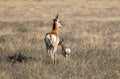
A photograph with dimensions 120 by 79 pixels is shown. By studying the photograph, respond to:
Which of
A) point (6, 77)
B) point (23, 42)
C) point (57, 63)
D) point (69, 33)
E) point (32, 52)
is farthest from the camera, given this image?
point (69, 33)

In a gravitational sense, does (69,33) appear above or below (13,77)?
below

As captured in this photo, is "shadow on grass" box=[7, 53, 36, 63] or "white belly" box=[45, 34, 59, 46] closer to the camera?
"white belly" box=[45, 34, 59, 46]

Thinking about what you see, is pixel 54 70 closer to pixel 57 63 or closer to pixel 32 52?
pixel 57 63

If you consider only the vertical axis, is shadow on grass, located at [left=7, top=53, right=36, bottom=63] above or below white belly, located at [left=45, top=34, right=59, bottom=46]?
below

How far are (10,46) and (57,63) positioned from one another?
303 cm

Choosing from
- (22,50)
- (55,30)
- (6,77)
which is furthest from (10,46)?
(6,77)

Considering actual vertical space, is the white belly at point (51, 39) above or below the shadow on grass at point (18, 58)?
above

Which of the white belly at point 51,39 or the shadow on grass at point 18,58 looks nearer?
the white belly at point 51,39

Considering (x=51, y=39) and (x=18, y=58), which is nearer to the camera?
(x=51, y=39)

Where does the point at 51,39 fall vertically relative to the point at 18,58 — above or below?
above

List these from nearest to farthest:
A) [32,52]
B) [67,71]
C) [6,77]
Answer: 1. [6,77]
2. [67,71]
3. [32,52]

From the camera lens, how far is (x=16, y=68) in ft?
35.3

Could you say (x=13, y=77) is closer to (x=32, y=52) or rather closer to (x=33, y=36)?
(x=32, y=52)

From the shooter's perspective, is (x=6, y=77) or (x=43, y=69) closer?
(x=6, y=77)
